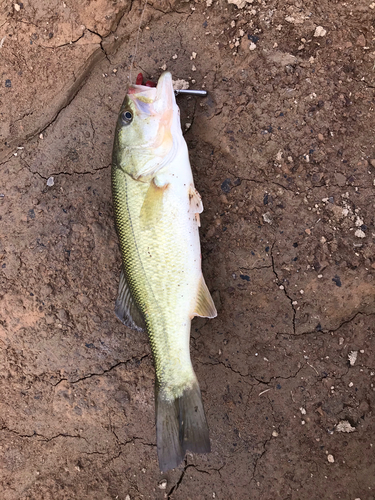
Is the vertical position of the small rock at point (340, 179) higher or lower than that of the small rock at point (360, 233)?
higher

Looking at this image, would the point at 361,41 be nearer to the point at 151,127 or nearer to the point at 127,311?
the point at 151,127

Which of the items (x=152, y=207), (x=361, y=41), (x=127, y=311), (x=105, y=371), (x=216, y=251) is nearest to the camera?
(x=152, y=207)

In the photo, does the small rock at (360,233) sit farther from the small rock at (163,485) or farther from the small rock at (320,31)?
the small rock at (163,485)

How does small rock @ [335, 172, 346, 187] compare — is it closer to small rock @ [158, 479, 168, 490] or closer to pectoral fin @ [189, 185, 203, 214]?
pectoral fin @ [189, 185, 203, 214]

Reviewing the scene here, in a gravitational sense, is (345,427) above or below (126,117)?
below

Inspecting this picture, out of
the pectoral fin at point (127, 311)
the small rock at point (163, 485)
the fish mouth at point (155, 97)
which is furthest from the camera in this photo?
the small rock at point (163, 485)

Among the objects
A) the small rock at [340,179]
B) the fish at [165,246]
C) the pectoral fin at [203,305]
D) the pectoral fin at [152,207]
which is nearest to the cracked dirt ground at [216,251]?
the small rock at [340,179]

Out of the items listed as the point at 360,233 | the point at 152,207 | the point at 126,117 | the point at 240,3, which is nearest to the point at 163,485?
the point at 152,207
